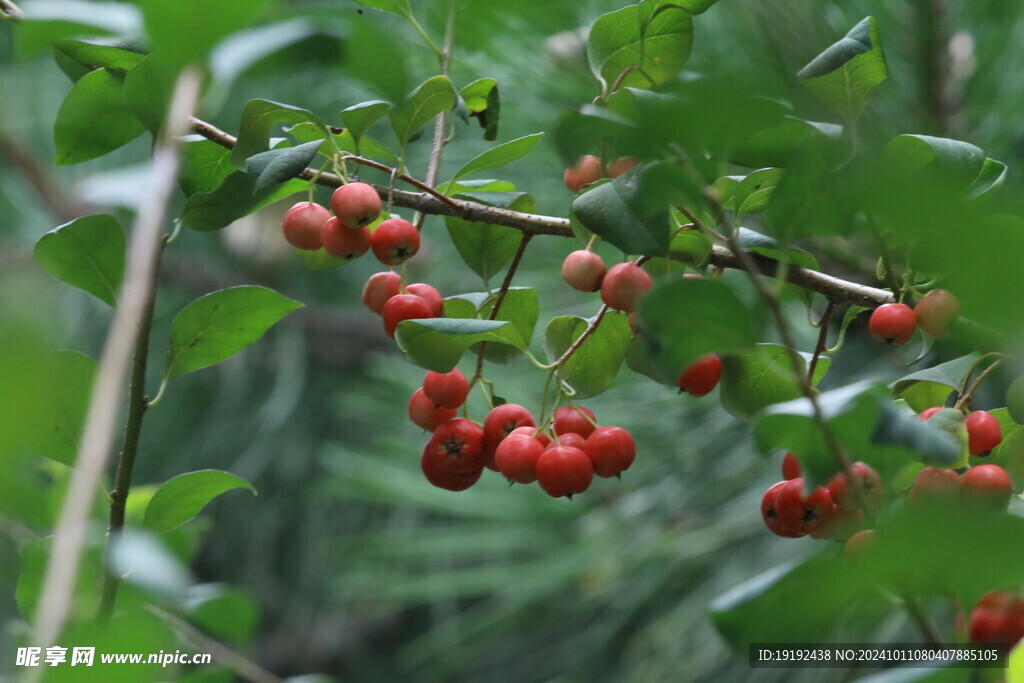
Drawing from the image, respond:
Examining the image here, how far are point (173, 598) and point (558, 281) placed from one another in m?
0.82

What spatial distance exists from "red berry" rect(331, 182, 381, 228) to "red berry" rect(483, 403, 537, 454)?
0.28 feet

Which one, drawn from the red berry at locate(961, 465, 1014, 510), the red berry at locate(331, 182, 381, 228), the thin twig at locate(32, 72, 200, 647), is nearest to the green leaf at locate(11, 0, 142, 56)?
the thin twig at locate(32, 72, 200, 647)

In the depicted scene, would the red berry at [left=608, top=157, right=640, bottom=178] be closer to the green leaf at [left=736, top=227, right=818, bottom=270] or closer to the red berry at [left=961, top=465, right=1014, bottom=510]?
the green leaf at [left=736, top=227, right=818, bottom=270]

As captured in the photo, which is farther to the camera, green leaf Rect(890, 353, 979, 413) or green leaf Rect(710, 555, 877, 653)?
green leaf Rect(890, 353, 979, 413)

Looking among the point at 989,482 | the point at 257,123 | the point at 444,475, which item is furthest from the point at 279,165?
the point at 989,482

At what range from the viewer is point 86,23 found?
6.1 inches

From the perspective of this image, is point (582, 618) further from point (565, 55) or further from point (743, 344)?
point (743, 344)

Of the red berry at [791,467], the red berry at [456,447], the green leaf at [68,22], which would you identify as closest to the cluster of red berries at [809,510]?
the red berry at [791,467]

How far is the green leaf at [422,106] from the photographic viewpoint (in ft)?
1.00

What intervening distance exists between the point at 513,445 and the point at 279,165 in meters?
0.12

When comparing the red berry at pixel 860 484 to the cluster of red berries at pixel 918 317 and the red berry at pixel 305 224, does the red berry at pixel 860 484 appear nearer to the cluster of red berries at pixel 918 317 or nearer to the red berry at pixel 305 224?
the cluster of red berries at pixel 918 317

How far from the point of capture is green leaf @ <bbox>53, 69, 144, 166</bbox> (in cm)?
31

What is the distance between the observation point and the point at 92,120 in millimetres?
317

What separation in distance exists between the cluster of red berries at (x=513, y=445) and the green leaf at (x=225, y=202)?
0.08m
